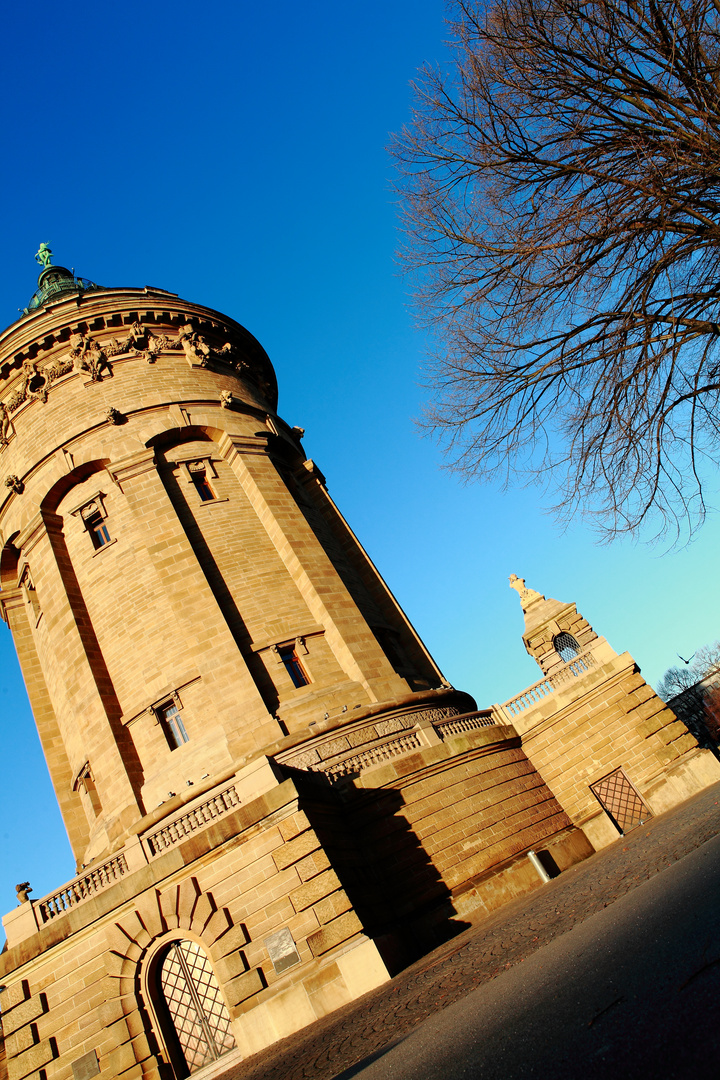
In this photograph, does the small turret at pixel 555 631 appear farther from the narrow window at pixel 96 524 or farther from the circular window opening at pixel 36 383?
the circular window opening at pixel 36 383

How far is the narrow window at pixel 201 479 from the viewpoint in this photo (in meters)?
21.2

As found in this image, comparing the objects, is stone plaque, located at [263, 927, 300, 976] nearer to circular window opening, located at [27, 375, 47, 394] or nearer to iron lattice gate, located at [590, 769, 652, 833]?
iron lattice gate, located at [590, 769, 652, 833]

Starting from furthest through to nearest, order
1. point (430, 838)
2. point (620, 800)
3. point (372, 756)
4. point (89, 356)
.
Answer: point (89, 356) < point (620, 800) < point (372, 756) < point (430, 838)

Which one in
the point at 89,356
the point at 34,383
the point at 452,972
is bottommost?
the point at 452,972

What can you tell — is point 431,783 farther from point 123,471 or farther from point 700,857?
point 123,471

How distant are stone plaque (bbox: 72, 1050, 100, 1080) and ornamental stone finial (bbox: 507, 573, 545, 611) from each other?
2842cm

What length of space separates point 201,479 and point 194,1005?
1459 cm

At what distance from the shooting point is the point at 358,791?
14156mm

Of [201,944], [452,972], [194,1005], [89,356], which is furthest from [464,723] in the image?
[89,356]

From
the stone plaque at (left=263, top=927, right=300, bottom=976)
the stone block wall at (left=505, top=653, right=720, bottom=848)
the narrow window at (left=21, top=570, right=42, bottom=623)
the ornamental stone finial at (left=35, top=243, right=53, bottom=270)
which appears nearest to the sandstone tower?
the stone plaque at (left=263, top=927, right=300, bottom=976)

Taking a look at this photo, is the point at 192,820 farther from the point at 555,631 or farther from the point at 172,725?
the point at 555,631

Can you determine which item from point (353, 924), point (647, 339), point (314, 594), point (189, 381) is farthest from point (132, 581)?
point (647, 339)

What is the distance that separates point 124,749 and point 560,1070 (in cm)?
1604

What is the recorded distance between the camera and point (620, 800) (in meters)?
17.7
